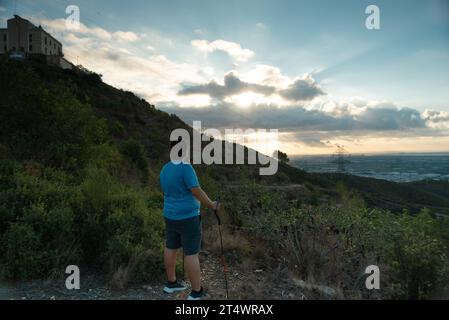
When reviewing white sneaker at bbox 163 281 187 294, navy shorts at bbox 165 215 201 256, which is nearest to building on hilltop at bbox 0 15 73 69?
white sneaker at bbox 163 281 187 294

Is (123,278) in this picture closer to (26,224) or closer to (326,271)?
(26,224)

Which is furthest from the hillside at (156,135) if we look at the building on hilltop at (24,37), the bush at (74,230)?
the building on hilltop at (24,37)

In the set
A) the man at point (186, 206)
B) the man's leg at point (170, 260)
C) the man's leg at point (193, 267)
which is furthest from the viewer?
the man's leg at point (170, 260)

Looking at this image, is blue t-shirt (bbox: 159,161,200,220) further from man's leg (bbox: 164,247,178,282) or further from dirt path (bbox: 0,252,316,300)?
dirt path (bbox: 0,252,316,300)

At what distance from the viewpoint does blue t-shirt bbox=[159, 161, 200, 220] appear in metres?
3.52

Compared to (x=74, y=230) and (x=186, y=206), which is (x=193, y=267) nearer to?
(x=186, y=206)

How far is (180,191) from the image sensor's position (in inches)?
139

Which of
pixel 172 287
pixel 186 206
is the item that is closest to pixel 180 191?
pixel 186 206

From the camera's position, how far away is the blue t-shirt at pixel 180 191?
3.52 metres

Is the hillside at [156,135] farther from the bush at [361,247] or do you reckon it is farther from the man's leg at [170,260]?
the man's leg at [170,260]

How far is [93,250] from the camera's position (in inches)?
187

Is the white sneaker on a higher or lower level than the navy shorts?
lower

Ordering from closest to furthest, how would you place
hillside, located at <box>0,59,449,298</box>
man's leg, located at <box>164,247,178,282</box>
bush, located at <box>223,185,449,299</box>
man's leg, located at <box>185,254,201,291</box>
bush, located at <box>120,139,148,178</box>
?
man's leg, located at <box>185,254,201,291</box> → man's leg, located at <box>164,247,178,282</box> → bush, located at <box>223,185,449,299</box> → hillside, located at <box>0,59,449,298</box> → bush, located at <box>120,139,148,178</box>
